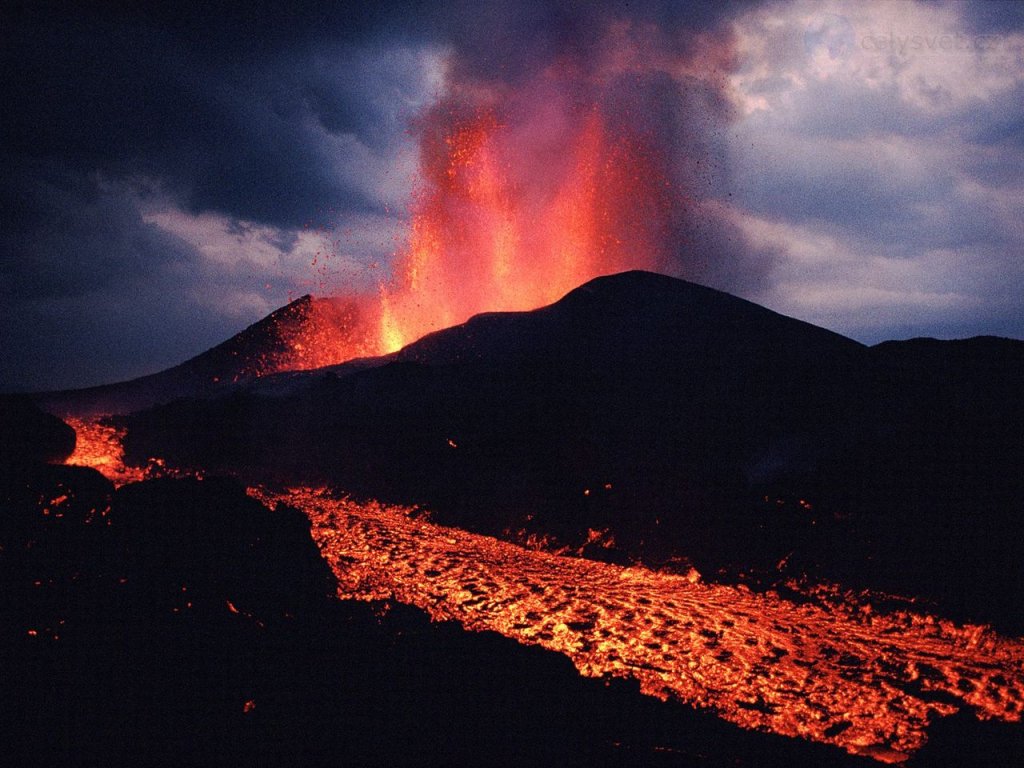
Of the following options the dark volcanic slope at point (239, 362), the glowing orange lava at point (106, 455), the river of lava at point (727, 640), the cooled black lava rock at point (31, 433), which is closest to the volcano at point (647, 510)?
the river of lava at point (727, 640)

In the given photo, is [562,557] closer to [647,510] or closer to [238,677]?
[647,510]

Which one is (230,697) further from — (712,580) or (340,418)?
(340,418)

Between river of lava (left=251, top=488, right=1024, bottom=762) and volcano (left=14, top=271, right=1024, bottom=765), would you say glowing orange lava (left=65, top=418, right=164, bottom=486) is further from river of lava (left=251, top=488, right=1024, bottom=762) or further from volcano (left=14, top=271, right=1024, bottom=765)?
river of lava (left=251, top=488, right=1024, bottom=762)

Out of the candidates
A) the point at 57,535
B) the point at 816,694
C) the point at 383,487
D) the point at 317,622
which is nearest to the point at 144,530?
the point at 57,535

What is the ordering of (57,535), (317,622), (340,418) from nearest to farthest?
(57,535), (317,622), (340,418)

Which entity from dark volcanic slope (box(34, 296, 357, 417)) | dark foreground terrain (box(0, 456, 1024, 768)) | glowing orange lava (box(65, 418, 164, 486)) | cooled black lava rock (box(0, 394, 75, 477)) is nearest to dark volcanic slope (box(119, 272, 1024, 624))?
glowing orange lava (box(65, 418, 164, 486))

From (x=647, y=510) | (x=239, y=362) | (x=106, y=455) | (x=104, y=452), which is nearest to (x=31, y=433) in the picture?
(x=106, y=455)
